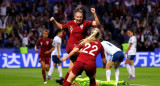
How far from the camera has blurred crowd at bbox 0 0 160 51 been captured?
2925 cm

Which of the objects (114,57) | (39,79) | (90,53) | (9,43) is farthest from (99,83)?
(9,43)

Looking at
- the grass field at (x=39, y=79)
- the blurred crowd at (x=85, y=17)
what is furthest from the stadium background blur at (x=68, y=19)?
the grass field at (x=39, y=79)

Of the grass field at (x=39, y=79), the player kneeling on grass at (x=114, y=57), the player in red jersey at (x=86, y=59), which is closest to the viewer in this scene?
the player in red jersey at (x=86, y=59)

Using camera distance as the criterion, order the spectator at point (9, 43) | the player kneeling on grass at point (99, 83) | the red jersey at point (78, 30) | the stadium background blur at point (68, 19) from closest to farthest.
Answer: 1. the red jersey at point (78, 30)
2. the player kneeling on grass at point (99, 83)
3. the stadium background blur at point (68, 19)
4. the spectator at point (9, 43)

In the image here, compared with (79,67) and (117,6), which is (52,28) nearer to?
(117,6)

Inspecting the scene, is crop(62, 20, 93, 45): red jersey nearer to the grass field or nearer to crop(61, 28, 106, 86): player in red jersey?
crop(61, 28, 106, 86): player in red jersey

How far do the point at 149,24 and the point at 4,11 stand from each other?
38.4 ft

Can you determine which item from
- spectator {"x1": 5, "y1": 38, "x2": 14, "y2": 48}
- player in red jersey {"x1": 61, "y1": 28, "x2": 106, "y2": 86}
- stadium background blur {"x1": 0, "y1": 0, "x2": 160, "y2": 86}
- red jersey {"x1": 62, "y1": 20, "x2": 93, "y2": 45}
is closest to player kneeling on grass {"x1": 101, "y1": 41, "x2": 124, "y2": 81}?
red jersey {"x1": 62, "y1": 20, "x2": 93, "y2": 45}

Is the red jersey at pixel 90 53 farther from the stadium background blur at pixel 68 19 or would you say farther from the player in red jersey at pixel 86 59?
the stadium background blur at pixel 68 19

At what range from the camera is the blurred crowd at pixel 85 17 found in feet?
96.0

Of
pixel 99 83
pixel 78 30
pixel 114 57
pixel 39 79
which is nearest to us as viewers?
pixel 78 30

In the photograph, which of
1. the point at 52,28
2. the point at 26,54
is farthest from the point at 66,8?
the point at 26,54

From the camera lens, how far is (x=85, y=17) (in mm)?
32031

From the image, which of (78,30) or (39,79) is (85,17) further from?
(78,30)
